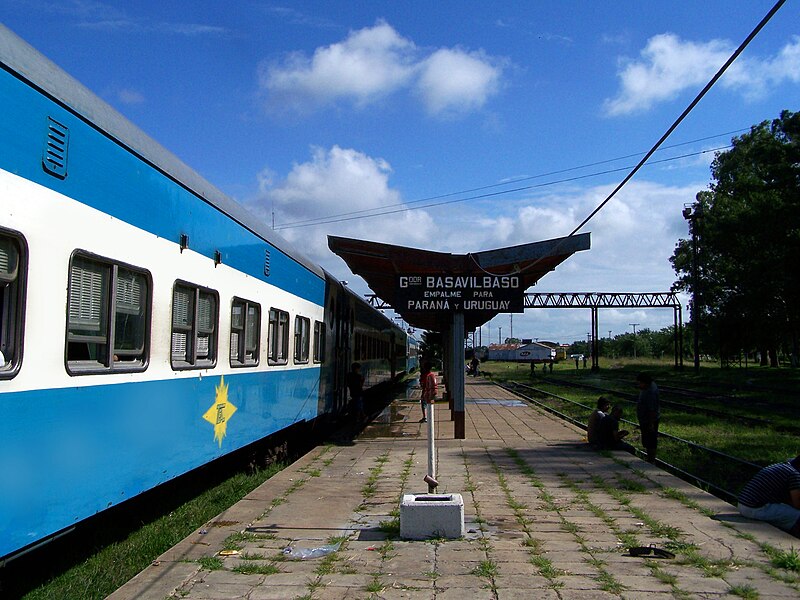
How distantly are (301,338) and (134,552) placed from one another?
19.5ft

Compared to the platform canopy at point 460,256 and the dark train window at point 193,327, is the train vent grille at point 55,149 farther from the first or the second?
the platform canopy at point 460,256

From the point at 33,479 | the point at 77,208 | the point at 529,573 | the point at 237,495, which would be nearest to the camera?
the point at 33,479

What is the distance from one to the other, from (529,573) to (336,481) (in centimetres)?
454

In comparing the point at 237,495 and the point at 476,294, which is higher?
the point at 476,294

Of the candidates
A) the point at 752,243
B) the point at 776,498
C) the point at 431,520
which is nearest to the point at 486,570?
the point at 431,520

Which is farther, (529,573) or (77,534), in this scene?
(77,534)

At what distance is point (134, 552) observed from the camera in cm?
655

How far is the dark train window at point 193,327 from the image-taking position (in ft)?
22.0

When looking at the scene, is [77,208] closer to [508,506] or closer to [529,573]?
[529,573]

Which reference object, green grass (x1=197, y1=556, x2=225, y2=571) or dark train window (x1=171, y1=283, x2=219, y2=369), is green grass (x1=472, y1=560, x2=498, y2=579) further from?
dark train window (x1=171, y1=283, x2=219, y2=369)

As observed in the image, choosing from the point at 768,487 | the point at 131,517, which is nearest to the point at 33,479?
the point at 131,517

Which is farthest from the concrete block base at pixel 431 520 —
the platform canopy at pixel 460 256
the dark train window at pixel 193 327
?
the platform canopy at pixel 460 256

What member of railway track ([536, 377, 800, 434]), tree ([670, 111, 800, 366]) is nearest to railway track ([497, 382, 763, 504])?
railway track ([536, 377, 800, 434])

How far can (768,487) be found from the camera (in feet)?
24.8
